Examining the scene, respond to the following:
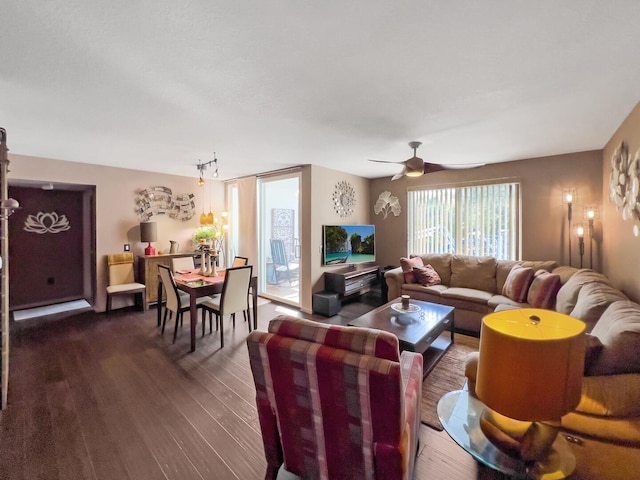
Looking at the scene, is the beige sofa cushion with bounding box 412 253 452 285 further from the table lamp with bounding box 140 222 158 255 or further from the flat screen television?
the table lamp with bounding box 140 222 158 255

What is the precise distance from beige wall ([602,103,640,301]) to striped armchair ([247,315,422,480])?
8.39 ft

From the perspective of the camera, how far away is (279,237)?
689 cm

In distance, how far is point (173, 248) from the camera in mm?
5148

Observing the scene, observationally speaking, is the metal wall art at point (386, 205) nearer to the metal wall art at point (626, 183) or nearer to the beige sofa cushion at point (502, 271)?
the beige sofa cushion at point (502, 271)

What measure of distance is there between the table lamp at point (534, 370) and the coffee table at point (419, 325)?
1.31 meters

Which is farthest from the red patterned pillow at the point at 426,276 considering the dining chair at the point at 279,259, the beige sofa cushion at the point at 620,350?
the dining chair at the point at 279,259

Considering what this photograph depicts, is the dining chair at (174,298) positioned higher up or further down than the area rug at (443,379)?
higher up

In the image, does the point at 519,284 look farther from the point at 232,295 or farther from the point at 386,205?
the point at 232,295

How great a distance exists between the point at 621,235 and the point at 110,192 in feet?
22.2

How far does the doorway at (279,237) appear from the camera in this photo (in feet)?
17.7

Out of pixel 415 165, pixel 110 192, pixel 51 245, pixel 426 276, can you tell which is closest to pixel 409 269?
pixel 426 276

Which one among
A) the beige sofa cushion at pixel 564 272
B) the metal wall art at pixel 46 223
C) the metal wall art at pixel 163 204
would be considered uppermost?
the metal wall art at pixel 163 204

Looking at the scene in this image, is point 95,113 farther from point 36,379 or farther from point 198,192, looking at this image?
point 198,192

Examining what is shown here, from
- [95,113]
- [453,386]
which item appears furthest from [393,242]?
[95,113]
